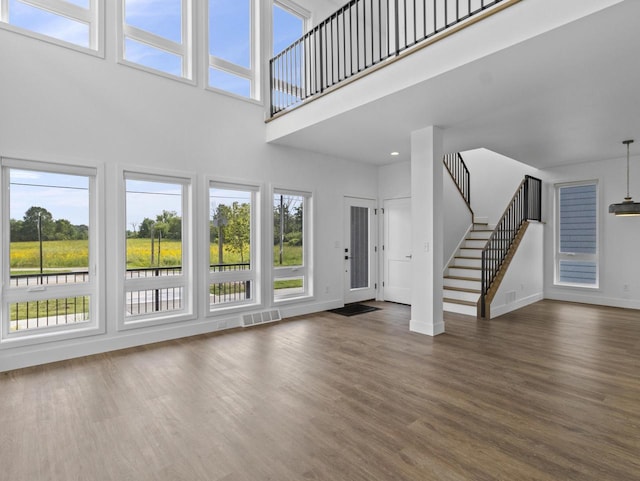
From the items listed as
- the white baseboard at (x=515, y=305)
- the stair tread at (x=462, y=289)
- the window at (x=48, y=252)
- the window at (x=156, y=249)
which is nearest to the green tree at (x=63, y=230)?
the window at (x=48, y=252)

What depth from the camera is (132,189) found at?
451 cm

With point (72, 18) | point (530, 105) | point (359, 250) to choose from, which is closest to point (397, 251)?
point (359, 250)

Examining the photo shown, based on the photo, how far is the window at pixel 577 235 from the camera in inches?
285

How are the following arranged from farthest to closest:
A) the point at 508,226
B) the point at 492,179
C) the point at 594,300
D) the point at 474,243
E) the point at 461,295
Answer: the point at 492,179 < the point at 474,243 < the point at 594,300 < the point at 508,226 < the point at 461,295

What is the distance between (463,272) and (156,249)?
5.43 m

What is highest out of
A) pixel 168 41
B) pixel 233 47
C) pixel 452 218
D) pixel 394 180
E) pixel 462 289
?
pixel 233 47

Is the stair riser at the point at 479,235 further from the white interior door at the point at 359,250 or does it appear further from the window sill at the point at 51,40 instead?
the window sill at the point at 51,40

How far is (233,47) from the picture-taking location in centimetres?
545

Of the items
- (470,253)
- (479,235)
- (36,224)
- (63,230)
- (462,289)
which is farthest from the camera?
(479,235)

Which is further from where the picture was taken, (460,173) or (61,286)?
(460,173)

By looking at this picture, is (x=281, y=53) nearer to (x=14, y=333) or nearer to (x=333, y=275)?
(x=333, y=275)

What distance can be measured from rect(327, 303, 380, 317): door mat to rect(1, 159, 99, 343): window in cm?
369

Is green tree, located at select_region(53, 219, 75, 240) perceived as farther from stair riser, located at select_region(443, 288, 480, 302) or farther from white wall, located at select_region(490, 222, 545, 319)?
white wall, located at select_region(490, 222, 545, 319)

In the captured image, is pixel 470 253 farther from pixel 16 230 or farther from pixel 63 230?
pixel 16 230
